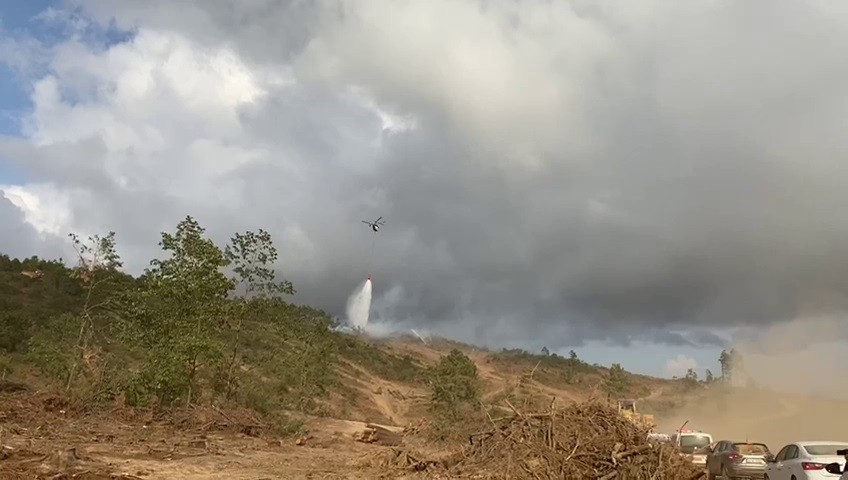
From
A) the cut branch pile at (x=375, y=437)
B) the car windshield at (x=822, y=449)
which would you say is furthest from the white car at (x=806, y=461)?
the cut branch pile at (x=375, y=437)

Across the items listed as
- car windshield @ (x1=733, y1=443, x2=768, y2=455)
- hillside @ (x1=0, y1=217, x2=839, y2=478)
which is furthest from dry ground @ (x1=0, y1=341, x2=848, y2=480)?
car windshield @ (x1=733, y1=443, x2=768, y2=455)

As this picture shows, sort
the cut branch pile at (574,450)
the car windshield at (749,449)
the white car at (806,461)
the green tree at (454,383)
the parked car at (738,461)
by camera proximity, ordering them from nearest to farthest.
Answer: the cut branch pile at (574,450), the white car at (806,461), the parked car at (738,461), the car windshield at (749,449), the green tree at (454,383)

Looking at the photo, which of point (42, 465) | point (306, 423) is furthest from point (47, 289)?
point (42, 465)

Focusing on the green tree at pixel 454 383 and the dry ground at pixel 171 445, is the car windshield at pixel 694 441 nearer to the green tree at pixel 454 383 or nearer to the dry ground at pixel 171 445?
the dry ground at pixel 171 445

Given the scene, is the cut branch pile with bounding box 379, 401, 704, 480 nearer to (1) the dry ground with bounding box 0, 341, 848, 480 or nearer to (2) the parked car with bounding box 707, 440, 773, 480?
(1) the dry ground with bounding box 0, 341, 848, 480

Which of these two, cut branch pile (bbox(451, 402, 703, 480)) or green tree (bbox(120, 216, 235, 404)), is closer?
cut branch pile (bbox(451, 402, 703, 480))
